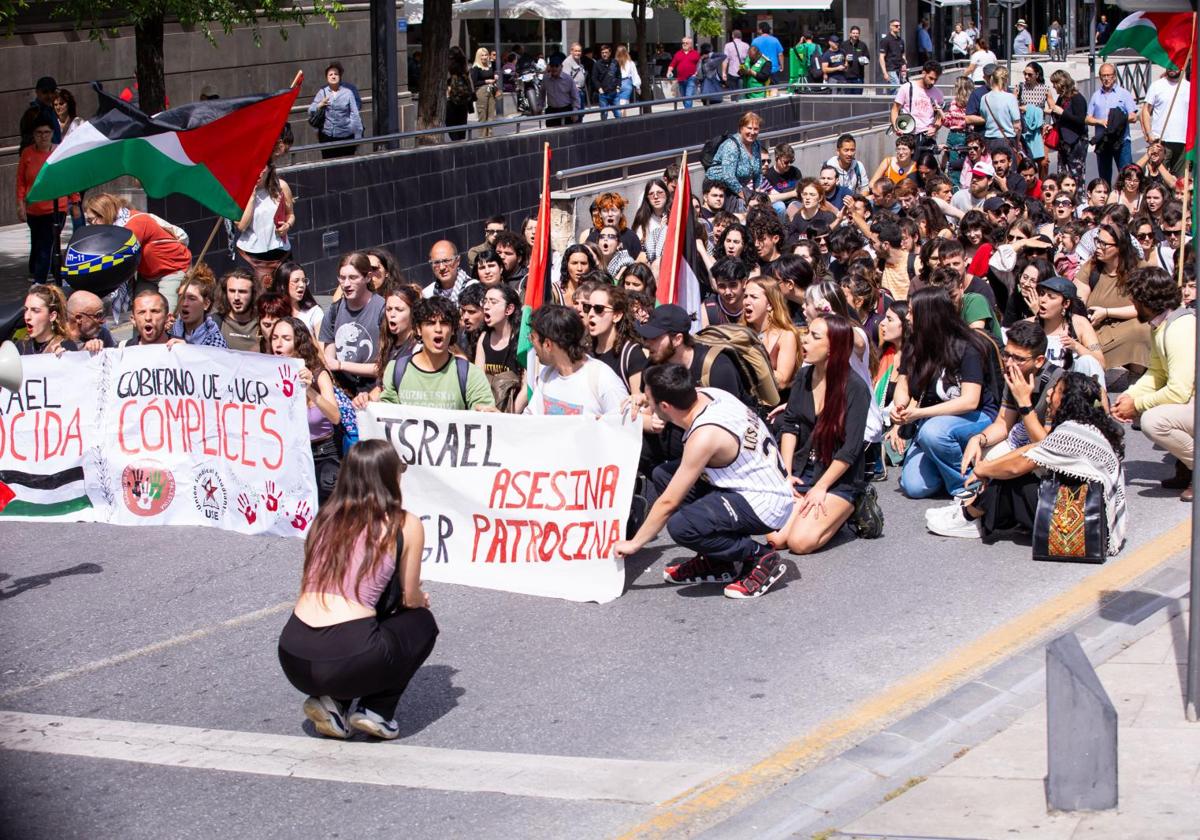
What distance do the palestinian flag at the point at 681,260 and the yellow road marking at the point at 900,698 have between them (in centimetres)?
398

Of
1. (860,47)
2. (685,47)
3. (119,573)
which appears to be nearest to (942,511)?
(119,573)

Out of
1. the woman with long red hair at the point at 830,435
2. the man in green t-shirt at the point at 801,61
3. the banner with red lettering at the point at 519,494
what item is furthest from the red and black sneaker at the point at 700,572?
the man in green t-shirt at the point at 801,61

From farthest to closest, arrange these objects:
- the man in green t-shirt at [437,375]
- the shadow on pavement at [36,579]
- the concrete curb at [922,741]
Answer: the man in green t-shirt at [437,375] < the shadow on pavement at [36,579] < the concrete curb at [922,741]

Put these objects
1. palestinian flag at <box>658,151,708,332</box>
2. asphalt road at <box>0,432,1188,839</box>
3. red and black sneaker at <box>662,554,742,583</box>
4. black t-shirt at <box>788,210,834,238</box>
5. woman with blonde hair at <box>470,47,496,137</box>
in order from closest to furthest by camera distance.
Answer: asphalt road at <box>0,432,1188,839</box> → red and black sneaker at <box>662,554,742,583</box> → palestinian flag at <box>658,151,708,332</box> → black t-shirt at <box>788,210,834,238</box> → woman with blonde hair at <box>470,47,496,137</box>

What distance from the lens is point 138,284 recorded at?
40.3ft

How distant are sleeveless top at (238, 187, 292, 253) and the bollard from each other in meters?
9.54

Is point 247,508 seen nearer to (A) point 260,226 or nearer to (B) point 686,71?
(A) point 260,226

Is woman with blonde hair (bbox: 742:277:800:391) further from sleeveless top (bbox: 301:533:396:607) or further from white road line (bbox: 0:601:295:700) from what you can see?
sleeveless top (bbox: 301:533:396:607)

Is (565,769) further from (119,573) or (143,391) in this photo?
(143,391)

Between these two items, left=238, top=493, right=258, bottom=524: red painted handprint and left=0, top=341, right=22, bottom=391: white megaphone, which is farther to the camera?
left=238, top=493, right=258, bottom=524: red painted handprint

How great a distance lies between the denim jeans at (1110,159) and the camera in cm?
2208

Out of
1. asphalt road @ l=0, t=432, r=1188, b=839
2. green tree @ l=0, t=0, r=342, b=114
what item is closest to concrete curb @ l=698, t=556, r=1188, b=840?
asphalt road @ l=0, t=432, r=1188, b=839

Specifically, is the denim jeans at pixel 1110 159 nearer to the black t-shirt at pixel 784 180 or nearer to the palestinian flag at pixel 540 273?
the black t-shirt at pixel 784 180

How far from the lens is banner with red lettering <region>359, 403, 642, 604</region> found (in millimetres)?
8445
